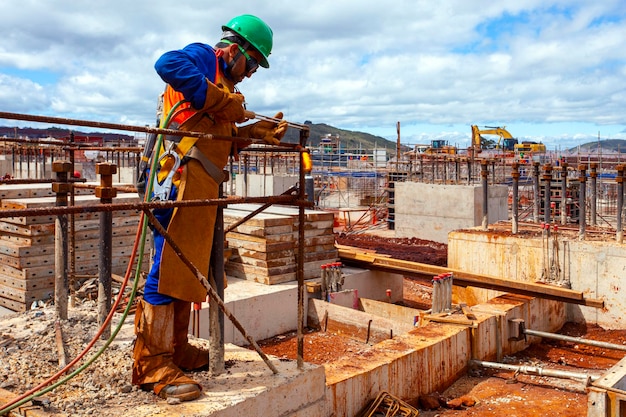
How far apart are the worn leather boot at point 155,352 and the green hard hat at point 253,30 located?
1.64 meters

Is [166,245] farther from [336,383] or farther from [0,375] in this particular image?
[336,383]

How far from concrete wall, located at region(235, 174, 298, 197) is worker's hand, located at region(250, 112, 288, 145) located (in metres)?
20.9

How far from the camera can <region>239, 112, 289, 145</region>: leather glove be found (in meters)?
3.79

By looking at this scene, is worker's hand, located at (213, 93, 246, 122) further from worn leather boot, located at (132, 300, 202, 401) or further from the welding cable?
worn leather boot, located at (132, 300, 202, 401)

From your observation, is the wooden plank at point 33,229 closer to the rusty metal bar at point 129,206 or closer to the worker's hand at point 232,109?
the rusty metal bar at point 129,206

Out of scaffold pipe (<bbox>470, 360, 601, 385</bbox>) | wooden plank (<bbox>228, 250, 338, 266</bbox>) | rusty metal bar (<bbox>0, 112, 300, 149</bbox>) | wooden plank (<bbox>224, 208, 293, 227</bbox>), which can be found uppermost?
rusty metal bar (<bbox>0, 112, 300, 149</bbox>)

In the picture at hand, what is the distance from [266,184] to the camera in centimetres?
2575

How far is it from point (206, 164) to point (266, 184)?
22299mm

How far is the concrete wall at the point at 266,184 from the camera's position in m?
25.4

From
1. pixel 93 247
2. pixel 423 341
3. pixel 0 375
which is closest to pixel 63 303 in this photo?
pixel 0 375

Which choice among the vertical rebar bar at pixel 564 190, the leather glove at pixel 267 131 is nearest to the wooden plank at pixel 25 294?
the leather glove at pixel 267 131

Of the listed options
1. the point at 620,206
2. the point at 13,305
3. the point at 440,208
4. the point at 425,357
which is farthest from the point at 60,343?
the point at 440,208

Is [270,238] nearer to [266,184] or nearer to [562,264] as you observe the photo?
[562,264]

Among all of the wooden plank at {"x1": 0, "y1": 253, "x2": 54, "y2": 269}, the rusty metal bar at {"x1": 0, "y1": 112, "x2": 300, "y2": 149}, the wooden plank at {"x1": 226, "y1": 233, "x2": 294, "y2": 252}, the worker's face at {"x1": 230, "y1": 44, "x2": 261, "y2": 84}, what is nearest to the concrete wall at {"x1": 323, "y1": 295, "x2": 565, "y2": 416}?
the rusty metal bar at {"x1": 0, "y1": 112, "x2": 300, "y2": 149}
